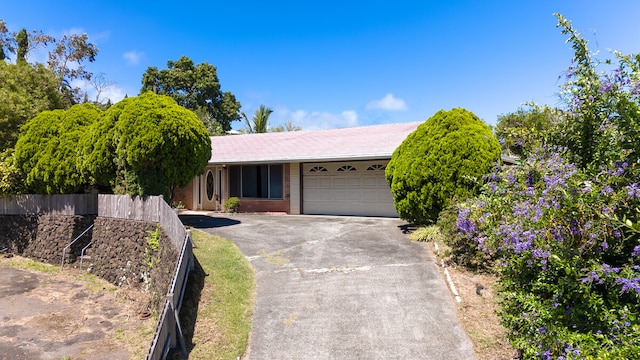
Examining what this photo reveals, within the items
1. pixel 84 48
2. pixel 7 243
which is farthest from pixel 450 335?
pixel 84 48

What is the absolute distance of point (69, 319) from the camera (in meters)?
7.86

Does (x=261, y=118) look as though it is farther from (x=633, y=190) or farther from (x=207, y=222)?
(x=633, y=190)

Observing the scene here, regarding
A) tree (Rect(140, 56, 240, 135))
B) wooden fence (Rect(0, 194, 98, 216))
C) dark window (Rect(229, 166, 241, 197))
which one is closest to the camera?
wooden fence (Rect(0, 194, 98, 216))

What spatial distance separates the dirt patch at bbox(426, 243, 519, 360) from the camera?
491cm

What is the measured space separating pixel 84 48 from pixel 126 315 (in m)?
30.4

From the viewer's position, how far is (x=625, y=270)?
2.96m

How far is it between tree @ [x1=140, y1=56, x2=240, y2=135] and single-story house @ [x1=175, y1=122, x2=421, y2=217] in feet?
65.1

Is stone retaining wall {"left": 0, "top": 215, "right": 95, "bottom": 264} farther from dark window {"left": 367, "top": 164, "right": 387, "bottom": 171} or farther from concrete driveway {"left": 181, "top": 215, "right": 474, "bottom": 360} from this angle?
dark window {"left": 367, "top": 164, "right": 387, "bottom": 171}

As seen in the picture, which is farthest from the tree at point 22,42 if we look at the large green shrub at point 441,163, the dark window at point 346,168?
the large green shrub at point 441,163

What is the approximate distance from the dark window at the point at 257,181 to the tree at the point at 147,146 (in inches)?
203

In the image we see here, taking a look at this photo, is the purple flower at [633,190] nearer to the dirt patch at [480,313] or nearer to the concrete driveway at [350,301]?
the dirt patch at [480,313]

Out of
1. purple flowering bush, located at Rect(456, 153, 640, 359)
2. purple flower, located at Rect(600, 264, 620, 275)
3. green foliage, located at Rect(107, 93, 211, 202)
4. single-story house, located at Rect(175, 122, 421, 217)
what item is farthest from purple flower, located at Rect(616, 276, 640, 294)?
single-story house, located at Rect(175, 122, 421, 217)

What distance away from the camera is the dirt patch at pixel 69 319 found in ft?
21.0

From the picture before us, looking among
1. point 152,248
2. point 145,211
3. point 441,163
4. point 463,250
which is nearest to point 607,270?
point 463,250
